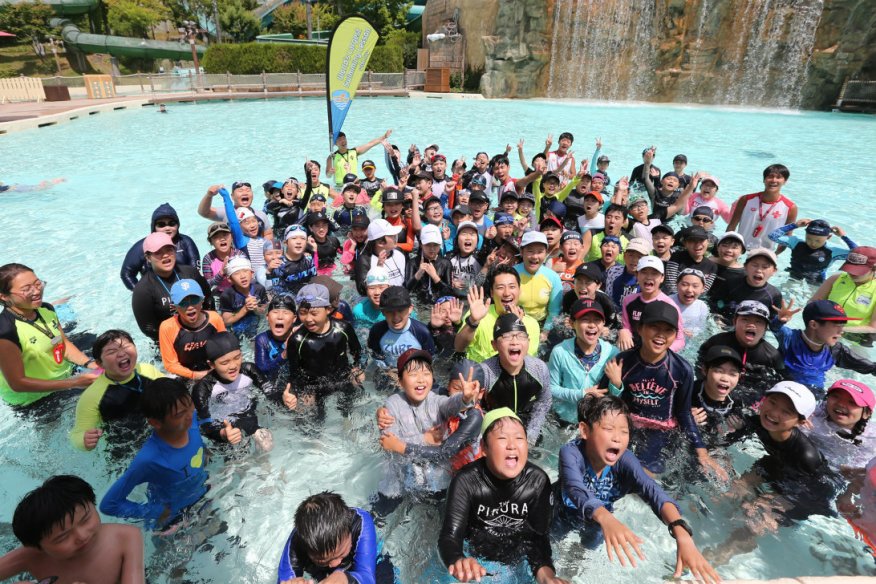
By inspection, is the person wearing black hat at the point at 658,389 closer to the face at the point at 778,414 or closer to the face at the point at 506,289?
the face at the point at 778,414

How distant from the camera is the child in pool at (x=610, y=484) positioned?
2652 millimetres

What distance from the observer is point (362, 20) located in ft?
34.5

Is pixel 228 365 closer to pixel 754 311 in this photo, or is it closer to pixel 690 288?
pixel 754 311

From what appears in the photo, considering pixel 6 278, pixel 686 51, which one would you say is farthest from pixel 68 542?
pixel 686 51

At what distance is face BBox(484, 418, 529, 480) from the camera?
8.95ft

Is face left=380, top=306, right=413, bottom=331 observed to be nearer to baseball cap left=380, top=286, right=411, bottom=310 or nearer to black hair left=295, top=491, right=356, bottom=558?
baseball cap left=380, top=286, right=411, bottom=310

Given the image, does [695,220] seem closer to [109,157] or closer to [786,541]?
[786,541]

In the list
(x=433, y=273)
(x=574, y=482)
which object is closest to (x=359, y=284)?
(x=433, y=273)

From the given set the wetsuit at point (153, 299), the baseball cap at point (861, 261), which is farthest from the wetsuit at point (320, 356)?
the baseball cap at point (861, 261)

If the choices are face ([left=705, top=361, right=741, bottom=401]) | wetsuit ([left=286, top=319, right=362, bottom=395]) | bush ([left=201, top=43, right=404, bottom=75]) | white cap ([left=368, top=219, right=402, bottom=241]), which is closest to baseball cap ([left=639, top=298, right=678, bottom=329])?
face ([left=705, top=361, right=741, bottom=401])

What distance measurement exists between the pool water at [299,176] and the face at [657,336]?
133 cm

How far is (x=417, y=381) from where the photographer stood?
3.64 m

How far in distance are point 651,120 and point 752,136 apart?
5.42m

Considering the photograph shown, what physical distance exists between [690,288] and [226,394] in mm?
4940
